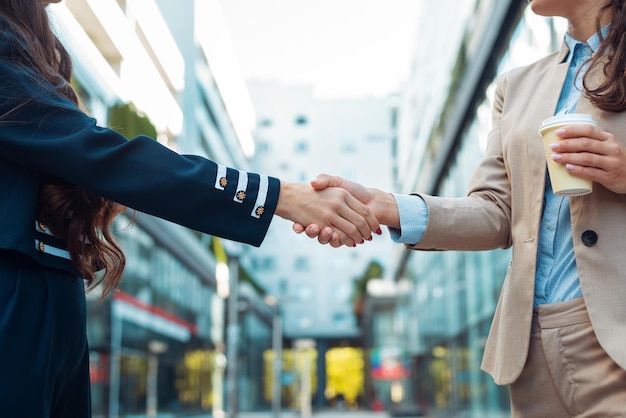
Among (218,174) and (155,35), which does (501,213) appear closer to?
(218,174)

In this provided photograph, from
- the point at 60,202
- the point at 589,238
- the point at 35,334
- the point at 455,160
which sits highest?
the point at 455,160

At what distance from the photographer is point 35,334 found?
1855 millimetres

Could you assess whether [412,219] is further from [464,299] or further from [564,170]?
[464,299]

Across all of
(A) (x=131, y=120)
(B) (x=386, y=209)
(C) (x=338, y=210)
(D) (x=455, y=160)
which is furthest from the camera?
(D) (x=455, y=160)

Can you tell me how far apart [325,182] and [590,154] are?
1.06 m

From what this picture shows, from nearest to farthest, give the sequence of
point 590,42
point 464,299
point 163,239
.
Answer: point 590,42
point 464,299
point 163,239

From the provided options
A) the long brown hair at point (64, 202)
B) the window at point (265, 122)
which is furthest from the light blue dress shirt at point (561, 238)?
the window at point (265, 122)

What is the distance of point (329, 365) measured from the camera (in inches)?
2704

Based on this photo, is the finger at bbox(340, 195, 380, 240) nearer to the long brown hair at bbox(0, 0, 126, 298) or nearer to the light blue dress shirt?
the light blue dress shirt

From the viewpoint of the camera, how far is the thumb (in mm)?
2760

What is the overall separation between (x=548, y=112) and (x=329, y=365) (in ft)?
222

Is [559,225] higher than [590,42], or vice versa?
[590,42]

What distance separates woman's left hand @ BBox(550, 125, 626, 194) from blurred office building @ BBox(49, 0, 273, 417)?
1328mm

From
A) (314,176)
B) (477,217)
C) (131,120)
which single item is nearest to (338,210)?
(477,217)
